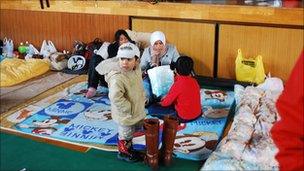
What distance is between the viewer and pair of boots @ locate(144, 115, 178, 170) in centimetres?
285

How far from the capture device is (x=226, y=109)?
424cm

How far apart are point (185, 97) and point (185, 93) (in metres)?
A: 0.05

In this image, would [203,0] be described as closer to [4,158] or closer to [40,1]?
[40,1]

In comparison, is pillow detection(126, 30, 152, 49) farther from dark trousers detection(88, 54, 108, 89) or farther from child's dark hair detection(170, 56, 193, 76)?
child's dark hair detection(170, 56, 193, 76)

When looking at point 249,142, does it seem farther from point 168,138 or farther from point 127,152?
point 127,152

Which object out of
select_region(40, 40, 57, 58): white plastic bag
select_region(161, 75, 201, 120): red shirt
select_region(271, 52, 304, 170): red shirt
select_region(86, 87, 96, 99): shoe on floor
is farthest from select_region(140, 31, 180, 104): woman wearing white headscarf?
select_region(271, 52, 304, 170): red shirt

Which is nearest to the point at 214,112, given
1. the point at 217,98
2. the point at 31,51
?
the point at 217,98

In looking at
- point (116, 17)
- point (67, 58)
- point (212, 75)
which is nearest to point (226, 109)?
point (212, 75)

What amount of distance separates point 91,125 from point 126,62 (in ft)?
3.79

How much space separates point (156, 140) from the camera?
2893 mm

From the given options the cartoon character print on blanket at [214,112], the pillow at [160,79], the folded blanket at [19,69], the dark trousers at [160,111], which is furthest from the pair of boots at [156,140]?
the folded blanket at [19,69]

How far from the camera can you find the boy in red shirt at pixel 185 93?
369 cm

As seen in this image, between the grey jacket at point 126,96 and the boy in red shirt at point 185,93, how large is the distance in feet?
2.12

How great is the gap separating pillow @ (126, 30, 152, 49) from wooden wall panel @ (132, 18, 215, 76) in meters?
0.24
